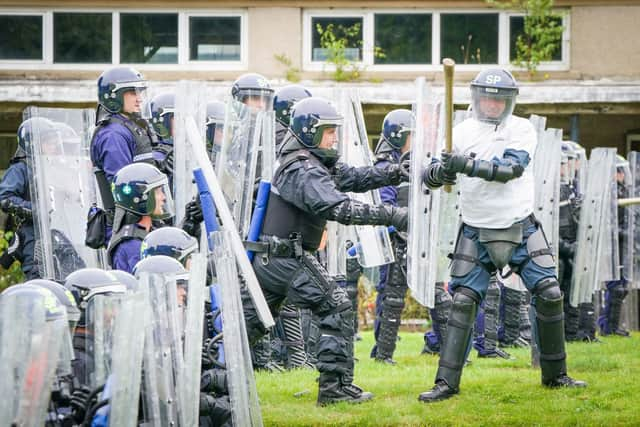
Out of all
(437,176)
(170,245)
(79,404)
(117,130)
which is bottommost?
(79,404)

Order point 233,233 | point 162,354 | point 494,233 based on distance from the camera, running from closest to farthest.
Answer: point 162,354, point 233,233, point 494,233

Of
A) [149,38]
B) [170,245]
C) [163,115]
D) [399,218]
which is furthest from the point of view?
[149,38]

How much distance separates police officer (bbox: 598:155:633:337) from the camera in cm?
1515

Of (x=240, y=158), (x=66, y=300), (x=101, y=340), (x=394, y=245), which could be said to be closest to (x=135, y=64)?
(x=394, y=245)

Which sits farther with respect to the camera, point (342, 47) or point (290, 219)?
point (342, 47)

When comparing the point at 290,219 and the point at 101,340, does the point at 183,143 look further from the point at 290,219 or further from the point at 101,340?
the point at 101,340

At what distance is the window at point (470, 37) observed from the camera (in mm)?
20594

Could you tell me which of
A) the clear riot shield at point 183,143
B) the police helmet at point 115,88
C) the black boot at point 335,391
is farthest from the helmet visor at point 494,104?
the police helmet at point 115,88

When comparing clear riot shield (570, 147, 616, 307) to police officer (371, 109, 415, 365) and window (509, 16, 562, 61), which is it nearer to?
police officer (371, 109, 415, 365)

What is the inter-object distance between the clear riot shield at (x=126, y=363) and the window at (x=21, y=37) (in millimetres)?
15555

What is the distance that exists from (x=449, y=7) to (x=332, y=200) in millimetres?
12568

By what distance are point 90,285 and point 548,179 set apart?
592 cm

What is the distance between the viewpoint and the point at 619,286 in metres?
15.7

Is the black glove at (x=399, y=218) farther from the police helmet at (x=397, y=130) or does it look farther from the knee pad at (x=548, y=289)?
the police helmet at (x=397, y=130)
